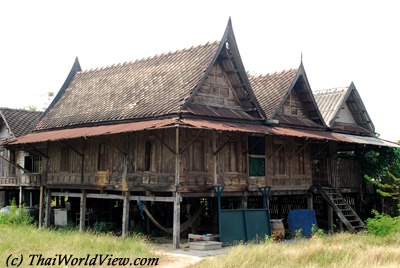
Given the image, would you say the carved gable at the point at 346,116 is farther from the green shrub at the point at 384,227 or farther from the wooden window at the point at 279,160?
the green shrub at the point at 384,227

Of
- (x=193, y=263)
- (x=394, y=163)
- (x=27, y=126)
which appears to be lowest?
(x=193, y=263)

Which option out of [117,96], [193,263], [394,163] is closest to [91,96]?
[117,96]

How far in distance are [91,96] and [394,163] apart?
45.9 feet

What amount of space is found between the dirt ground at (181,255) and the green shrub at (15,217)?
7165 millimetres

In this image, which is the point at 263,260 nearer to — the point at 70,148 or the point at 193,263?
the point at 193,263

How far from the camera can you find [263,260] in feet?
40.5

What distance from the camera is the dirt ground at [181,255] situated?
1295 cm

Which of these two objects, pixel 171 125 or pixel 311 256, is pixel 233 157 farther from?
pixel 311 256

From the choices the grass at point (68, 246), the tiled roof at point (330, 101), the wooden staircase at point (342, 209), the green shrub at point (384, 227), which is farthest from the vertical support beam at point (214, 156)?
the tiled roof at point (330, 101)

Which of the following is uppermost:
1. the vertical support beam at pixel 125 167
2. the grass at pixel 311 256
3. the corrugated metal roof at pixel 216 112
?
the corrugated metal roof at pixel 216 112

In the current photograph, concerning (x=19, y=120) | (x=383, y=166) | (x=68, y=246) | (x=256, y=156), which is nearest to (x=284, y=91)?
(x=256, y=156)

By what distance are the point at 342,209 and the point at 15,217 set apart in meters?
13.0

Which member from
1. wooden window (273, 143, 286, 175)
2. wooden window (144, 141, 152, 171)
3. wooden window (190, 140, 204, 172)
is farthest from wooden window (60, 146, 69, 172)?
wooden window (273, 143, 286, 175)

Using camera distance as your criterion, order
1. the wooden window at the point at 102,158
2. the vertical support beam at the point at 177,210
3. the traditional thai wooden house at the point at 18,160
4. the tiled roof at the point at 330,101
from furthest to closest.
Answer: the traditional thai wooden house at the point at 18,160 < the tiled roof at the point at 330,101 < the wooden window at the point at 102,158 < the vertical support beam at the point at 177,210
